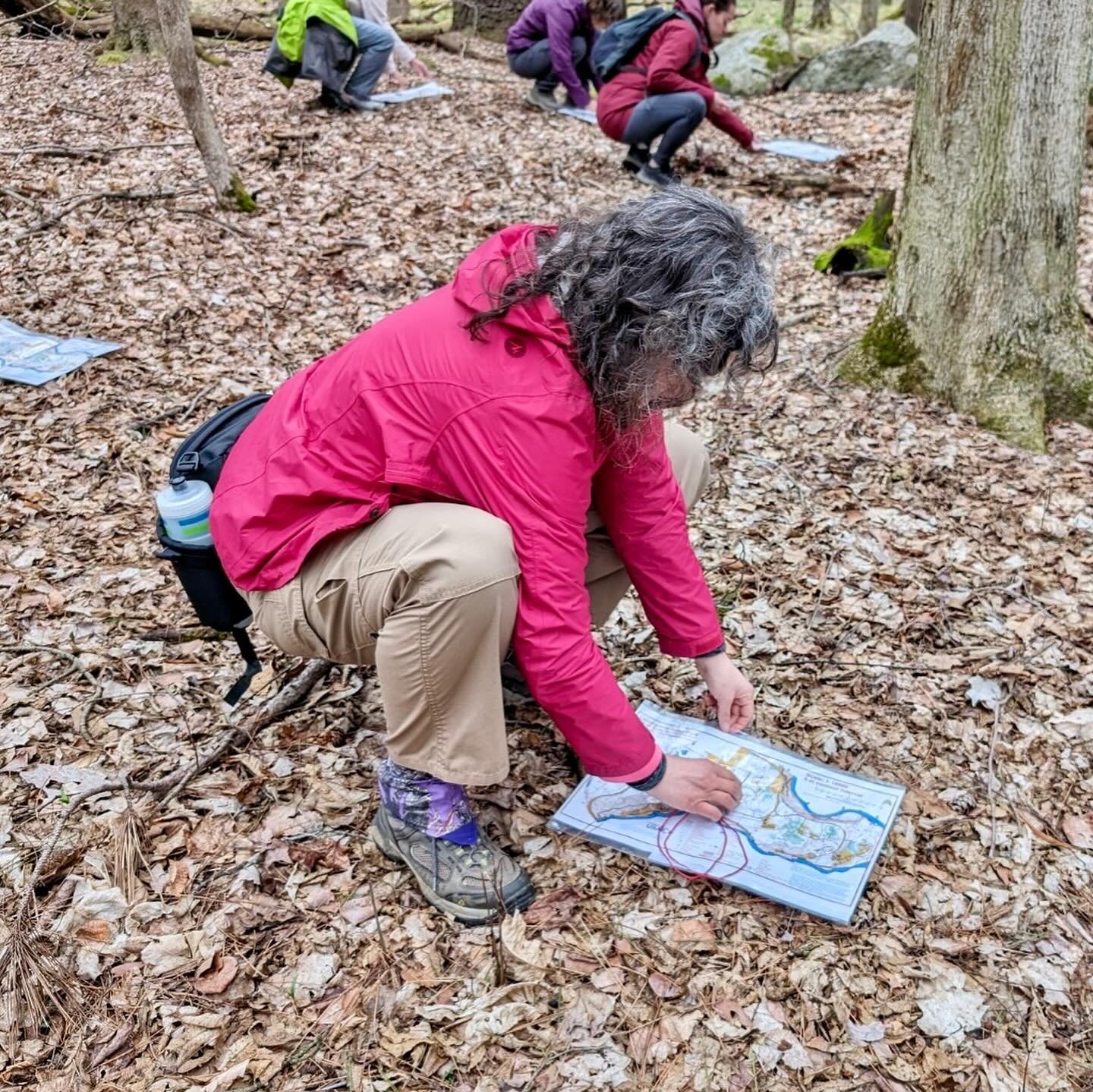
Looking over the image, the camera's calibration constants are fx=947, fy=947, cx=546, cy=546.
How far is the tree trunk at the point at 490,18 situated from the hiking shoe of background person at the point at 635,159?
6.28m

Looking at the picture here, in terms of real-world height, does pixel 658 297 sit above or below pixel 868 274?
above

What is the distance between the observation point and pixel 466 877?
7.02 ft

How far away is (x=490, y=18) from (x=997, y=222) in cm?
1062

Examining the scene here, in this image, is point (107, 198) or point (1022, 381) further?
point (107, 198)

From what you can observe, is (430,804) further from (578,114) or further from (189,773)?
(578,114)

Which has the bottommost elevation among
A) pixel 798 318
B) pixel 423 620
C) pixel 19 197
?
pixel 798 318

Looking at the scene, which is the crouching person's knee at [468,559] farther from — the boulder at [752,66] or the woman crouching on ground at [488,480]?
the boulder at [752,66]

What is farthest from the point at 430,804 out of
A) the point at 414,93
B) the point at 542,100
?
the point at 542,100

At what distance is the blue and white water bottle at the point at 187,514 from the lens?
2.11 metres

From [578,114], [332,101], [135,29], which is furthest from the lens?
[578,114]

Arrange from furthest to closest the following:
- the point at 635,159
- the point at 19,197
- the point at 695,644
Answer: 1. the point at 635,159
2. the point at 19,197
3. the point at 695,644

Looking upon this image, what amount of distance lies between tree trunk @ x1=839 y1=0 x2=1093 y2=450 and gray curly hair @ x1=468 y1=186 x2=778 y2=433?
237 cm

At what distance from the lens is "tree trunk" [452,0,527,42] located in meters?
12.3

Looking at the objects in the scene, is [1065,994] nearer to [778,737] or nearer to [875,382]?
[778,737]
